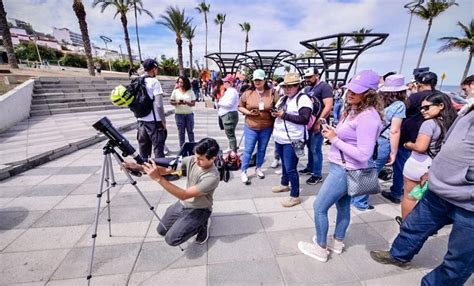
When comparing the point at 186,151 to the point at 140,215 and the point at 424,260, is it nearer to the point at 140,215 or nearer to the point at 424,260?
the point at 140,215

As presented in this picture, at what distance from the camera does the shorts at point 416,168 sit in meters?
2.22

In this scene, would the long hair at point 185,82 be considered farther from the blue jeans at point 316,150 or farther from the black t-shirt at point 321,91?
the blue jeans at point 316,150

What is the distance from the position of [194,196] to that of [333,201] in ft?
4.07

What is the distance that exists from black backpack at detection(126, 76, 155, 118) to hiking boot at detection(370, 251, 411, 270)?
338 centimetres

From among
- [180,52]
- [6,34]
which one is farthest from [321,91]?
[180,52]

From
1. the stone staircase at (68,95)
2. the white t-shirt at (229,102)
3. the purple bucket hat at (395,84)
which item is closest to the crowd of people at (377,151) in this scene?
the purple bucket hat at (395,84)

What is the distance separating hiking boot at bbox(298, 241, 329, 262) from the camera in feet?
7.07

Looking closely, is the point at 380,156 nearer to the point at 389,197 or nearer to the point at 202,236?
the point at 389,197

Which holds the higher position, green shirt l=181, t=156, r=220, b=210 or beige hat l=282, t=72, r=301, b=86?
beige hat l=282, t=72, r=301, b=86

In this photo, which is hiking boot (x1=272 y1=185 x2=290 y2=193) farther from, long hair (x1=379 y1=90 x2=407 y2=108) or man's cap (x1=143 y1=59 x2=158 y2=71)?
man's cap (x1=143 y1=59 x2=158 y2=71)

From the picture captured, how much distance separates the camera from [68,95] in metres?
10.4

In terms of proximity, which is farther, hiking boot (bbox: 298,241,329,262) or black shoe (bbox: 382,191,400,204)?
black shoe (bbox: 382,191,400,204)

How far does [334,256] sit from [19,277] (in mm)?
2909

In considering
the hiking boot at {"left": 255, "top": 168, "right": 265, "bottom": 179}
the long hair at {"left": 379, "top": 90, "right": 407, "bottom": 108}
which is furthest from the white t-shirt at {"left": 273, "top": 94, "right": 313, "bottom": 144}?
the hiking boot at {"left": 255, "top": 168, "right": 265, "bottom": 179}
